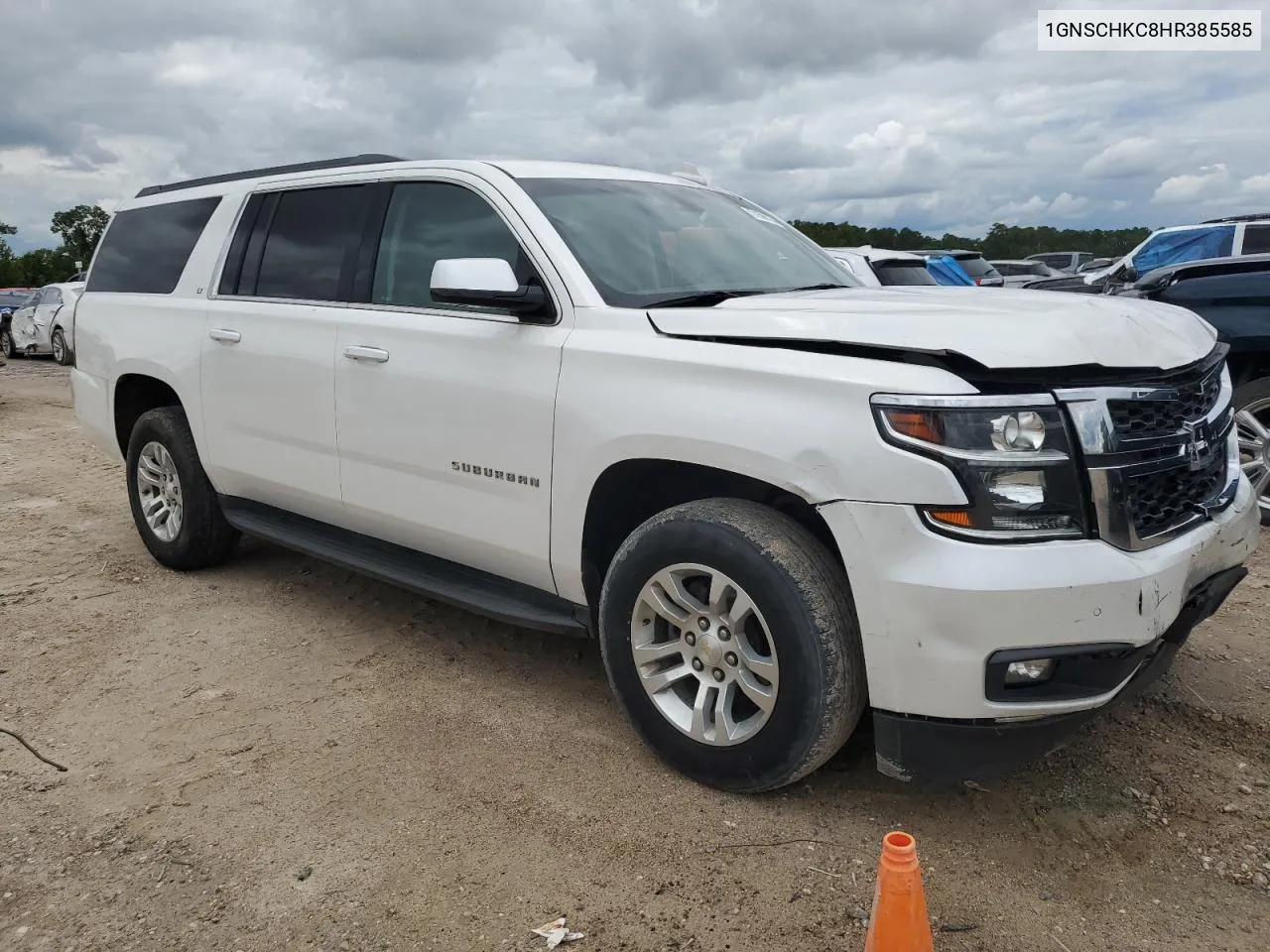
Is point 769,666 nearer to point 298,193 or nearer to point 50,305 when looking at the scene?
point 298,193

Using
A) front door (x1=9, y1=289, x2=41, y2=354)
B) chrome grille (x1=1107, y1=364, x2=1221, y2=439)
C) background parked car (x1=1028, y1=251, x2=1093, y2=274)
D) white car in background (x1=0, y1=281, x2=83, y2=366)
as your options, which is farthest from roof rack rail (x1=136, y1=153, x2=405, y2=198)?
background parked car (x1=1028, y1=251, x2=1093, y2=274)

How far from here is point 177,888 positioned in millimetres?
2764

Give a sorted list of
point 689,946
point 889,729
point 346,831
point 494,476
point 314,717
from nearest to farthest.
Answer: point 689,946, point 889,729, point 346,831, point 494,476, point 314,717

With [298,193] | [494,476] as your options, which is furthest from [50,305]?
[494,476]

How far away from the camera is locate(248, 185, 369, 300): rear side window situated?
168 inches

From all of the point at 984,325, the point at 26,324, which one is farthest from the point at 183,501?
the point at 26,324

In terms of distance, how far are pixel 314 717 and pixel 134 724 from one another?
2.10 ft

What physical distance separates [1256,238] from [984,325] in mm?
11406

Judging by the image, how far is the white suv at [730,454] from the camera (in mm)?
2564

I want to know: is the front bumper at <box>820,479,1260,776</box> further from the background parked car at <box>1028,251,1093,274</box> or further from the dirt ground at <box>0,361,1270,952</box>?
the background parked car at <box>1028,251,1093,274</box>

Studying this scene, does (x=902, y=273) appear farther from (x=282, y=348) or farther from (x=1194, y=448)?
(x=1194, y=448)

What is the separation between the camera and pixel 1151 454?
8.92ft

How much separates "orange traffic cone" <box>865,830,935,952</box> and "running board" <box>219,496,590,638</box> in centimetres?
154

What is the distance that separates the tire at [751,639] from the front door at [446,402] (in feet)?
1.53
